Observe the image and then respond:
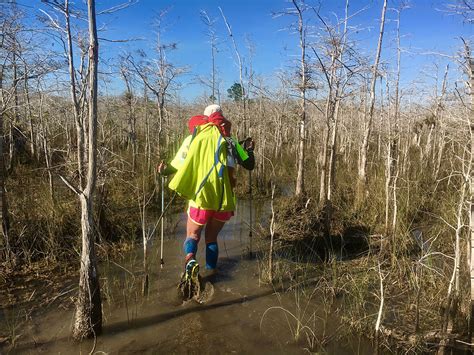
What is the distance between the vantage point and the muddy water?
2.75 meters

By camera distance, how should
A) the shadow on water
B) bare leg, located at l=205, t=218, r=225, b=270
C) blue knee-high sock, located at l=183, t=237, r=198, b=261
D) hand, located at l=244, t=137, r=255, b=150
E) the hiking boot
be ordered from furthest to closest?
the shadow on water → hand, located at l=244, t=137, r=255, b=150 → bare leg, located at l=205, t=218, r=225, b=270 → blue knee-high sock, located at l=183, t=237, r=198, b=261 → the hiking boot

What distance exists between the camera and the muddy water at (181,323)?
2750 millimetres

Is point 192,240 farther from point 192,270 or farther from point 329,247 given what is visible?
point 329,247

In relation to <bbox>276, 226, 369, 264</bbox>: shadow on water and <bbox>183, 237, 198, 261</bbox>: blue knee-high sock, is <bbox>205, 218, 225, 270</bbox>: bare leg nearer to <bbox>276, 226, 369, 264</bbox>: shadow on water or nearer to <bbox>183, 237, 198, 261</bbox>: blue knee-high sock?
<bbox>183, 237, 198, 261</bbox>: blue knee-high sock

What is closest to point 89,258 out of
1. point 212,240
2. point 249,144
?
point 212,240

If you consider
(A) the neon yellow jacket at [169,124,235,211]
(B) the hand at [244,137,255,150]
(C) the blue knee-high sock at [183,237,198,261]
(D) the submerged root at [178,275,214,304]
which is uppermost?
(B) the hand at [244,137,255,150]

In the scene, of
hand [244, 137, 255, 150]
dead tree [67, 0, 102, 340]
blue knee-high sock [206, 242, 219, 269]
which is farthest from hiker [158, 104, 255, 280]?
dead tree [67, 0, 102, 340]

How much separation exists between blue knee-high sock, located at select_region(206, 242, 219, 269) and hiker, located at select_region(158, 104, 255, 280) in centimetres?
34

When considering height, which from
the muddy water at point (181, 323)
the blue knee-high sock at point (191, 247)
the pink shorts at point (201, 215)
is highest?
the pink shorts at point (201, 215)

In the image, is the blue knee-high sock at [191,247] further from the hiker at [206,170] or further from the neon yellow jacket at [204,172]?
the neon yellow jacket at [204,172]

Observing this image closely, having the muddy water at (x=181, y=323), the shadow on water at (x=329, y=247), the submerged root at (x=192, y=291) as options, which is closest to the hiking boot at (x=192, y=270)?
the submerged root at (x=192, y=291)

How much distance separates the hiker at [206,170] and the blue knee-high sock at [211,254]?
0.34m

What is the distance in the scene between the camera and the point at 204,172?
3711 millimetres

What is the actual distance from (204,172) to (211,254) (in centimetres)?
106
